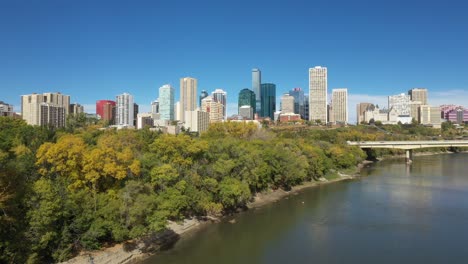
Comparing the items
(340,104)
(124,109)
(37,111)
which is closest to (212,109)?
(124,109)

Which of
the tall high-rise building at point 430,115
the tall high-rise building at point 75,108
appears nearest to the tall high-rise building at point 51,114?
the tall high-rise building at point 75,108

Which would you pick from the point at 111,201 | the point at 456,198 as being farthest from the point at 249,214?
the point at 456,198

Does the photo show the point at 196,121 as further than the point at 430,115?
No

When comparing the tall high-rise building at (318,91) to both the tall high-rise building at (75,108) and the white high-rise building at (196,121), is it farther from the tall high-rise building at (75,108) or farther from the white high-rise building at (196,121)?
the tall high-rise building at (75,108)

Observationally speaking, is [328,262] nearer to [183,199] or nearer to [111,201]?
[183,199]

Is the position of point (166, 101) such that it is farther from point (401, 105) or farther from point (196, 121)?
point (401, 105)

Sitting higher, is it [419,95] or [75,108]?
[419,95]
